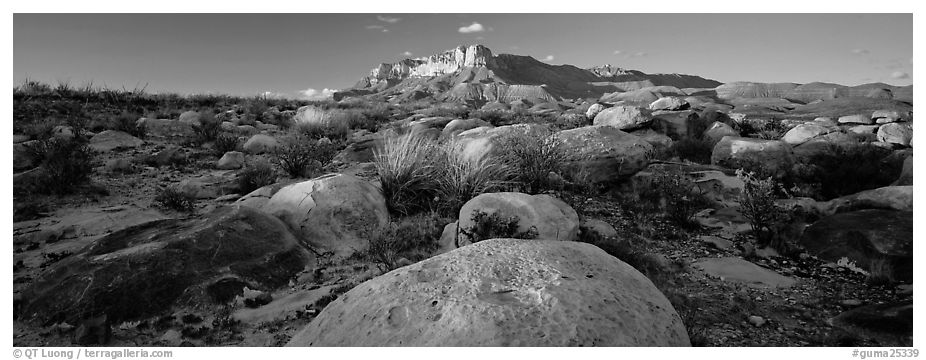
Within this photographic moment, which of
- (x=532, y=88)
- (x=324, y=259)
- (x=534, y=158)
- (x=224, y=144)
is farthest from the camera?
(x=532, y=88)

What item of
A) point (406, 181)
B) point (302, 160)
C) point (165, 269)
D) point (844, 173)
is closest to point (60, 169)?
point (302, 160)

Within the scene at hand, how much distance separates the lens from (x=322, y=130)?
12906 millimetres

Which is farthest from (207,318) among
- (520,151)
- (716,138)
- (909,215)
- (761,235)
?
(716,138)

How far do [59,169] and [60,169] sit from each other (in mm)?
14

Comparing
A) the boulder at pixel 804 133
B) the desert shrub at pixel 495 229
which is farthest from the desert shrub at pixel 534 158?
the boulder at pixel 804 133

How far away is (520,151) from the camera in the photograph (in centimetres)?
718

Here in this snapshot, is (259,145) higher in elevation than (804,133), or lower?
higher

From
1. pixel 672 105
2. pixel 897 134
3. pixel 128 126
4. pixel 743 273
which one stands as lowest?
pixel 743 273

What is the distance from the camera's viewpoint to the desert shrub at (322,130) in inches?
501

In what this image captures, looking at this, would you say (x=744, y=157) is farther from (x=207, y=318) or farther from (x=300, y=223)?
(x=207, y=318)

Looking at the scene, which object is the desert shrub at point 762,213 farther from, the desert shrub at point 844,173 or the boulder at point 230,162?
the boulder at point 230,162

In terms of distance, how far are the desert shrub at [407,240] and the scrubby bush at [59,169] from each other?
15.6 feet

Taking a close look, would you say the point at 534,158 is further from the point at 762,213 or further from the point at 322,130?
the point at 322,130

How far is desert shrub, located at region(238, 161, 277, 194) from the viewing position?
7.17 meters
